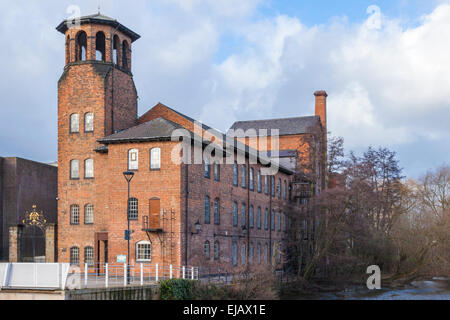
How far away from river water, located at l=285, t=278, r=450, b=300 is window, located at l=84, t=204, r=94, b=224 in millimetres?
12923

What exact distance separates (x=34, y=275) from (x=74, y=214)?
16.2 m

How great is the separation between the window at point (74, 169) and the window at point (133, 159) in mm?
5287

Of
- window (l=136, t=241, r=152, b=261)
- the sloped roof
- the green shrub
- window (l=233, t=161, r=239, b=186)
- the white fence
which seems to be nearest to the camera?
the white fence

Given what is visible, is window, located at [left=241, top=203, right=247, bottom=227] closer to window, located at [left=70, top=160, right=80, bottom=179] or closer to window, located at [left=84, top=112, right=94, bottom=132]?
window, located at [left=70, top=160, right=80, bottom=179]

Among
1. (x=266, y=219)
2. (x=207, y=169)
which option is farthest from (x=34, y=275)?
(x=266, y=219)

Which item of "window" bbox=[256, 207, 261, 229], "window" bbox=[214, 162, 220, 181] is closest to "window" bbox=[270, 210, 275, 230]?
→ "window" bbox=[256, 207, 261, 229]

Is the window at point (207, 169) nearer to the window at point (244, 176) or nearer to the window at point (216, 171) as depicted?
the window at point (216, 171)

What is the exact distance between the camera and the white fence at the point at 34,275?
20688 millimetres

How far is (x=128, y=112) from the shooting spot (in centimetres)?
3900

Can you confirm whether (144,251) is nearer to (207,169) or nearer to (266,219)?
(207,169)

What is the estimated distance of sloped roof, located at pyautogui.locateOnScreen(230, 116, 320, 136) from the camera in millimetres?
59594

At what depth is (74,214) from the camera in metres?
37.1
